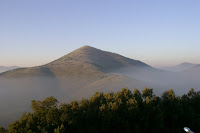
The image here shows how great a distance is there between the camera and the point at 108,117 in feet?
125

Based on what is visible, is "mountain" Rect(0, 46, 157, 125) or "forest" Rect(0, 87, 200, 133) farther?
"mountain" Rect(0, 46, 157, 125)

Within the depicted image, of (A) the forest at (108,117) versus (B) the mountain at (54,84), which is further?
(B) the mountain at (54,84)

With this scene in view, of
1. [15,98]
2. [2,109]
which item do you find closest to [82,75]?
[15,98]

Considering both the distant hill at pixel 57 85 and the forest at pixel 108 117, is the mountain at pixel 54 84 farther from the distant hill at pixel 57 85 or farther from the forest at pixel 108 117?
the forest at pixel 108 117

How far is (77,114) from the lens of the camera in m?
38.0

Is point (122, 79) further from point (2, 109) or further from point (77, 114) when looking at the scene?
point (77, 114)

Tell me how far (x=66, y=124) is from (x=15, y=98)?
98842 mm

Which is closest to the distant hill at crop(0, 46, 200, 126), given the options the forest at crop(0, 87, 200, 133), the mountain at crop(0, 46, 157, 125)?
the mountain at crop(0, 46, 157, 125)

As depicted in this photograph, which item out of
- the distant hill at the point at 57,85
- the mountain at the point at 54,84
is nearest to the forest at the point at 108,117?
the distant hill at the point at 57,85

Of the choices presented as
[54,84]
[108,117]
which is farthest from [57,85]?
[108,117]

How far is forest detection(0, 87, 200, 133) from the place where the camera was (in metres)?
33.6

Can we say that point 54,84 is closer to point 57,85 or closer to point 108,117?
point 57,85

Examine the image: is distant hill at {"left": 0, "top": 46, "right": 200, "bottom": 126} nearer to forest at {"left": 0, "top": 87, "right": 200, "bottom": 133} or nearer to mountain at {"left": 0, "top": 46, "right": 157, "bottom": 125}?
mountain at {"left": 0, "top": 46, "right": 157, "bottom": 125}

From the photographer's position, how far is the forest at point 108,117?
110ft
